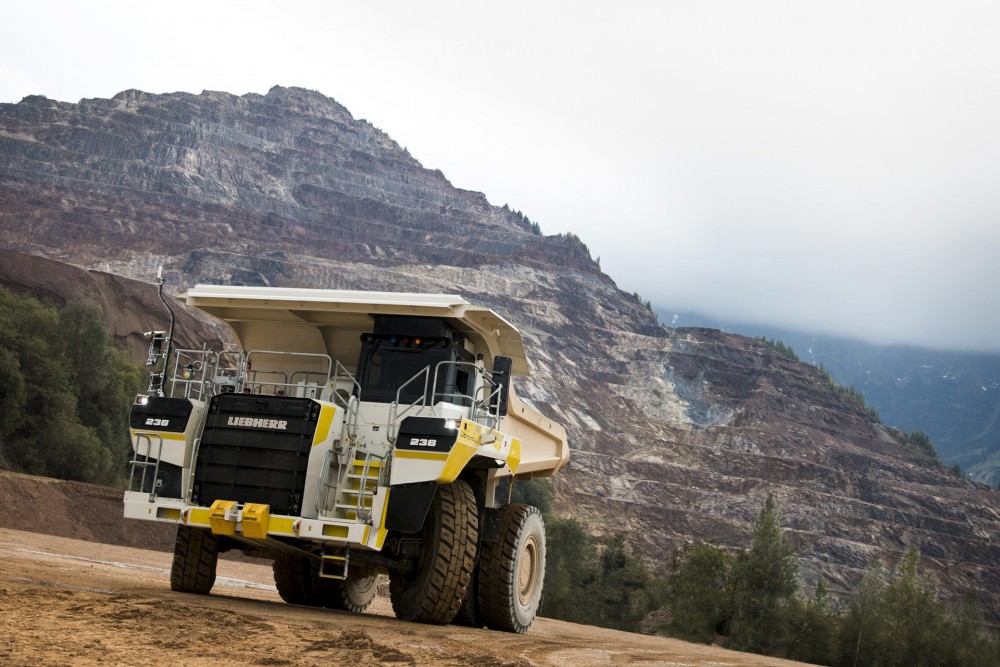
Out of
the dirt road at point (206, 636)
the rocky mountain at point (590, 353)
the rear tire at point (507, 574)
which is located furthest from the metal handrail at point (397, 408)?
the rocky mountain at point (590, 353)

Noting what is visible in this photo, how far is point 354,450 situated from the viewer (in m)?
11.1

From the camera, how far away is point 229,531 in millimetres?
10328

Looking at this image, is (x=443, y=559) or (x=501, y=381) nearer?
(x=443, y=559)

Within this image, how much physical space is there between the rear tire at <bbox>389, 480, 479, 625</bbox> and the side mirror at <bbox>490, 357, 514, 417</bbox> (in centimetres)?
105

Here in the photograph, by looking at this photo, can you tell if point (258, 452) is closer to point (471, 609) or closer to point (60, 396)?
point (471, 609)

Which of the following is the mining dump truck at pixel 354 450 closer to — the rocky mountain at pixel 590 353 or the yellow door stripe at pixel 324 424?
the yellow door stripe at pixel 324 424

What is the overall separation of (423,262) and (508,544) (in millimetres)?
150203

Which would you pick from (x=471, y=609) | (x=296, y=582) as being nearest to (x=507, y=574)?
(x=471, y=609)

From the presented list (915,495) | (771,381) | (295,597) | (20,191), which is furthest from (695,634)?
(20,191)

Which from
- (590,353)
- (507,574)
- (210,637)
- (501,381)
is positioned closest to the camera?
(210,637)

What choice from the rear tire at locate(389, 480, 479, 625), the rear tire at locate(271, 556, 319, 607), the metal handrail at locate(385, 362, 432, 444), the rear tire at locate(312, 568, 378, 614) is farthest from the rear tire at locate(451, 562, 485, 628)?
the metal handrail at locate(385, 362, 432, 444)

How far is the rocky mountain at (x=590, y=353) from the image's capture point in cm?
11206

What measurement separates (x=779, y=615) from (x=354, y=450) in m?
36.2

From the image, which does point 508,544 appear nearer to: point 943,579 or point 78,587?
point 78,587
